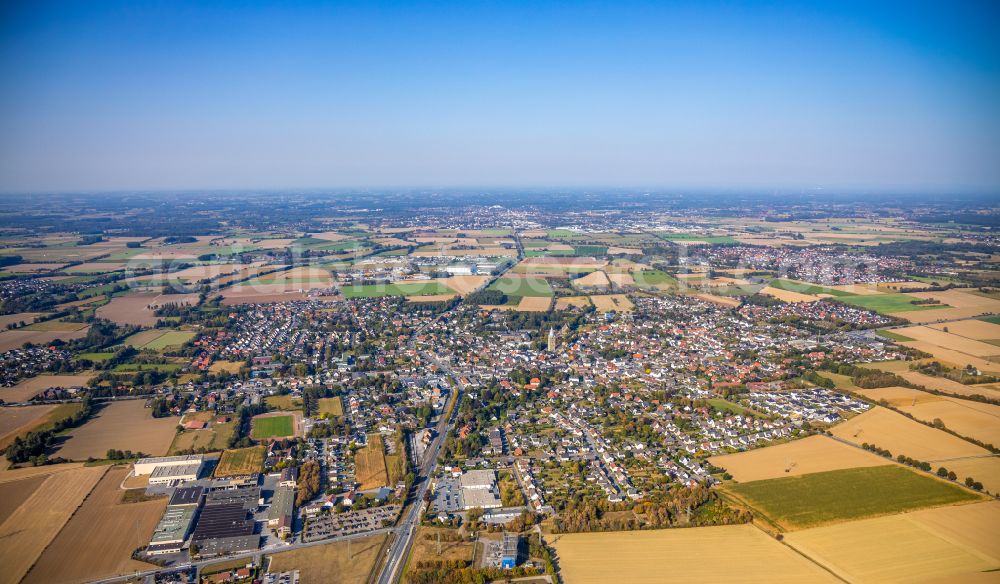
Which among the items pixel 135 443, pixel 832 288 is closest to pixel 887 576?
pixel 135 443

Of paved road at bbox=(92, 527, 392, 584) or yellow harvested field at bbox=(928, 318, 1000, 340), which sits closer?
paved road at bbox=(92, 527, 392, 584)

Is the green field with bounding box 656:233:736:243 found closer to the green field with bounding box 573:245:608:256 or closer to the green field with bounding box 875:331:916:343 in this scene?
the green field with bounding box 573:245:608:256

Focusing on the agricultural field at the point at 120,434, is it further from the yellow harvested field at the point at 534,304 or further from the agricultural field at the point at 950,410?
the agricultural field at the point at 950,410

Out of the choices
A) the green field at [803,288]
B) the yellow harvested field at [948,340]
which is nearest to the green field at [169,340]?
the yellow harvested field at [948,340]

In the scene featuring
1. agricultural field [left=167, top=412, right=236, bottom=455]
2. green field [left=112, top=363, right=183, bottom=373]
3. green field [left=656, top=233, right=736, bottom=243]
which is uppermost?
green field [left=656, top=233, right=736, bottom=243]

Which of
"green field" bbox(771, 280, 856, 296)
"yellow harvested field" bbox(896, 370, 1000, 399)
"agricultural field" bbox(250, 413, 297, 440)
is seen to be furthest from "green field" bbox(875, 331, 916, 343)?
"agricultural field" bbox(250, 413, 297, 440)

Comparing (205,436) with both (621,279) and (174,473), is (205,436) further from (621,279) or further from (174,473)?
(621,279)
